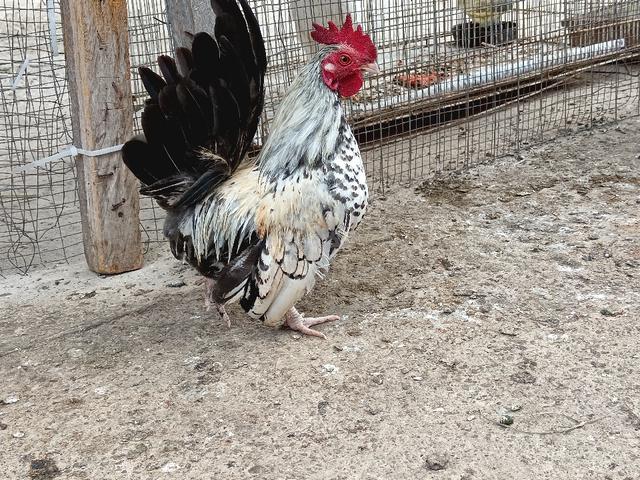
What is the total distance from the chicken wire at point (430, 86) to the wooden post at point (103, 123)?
→ 0.57m

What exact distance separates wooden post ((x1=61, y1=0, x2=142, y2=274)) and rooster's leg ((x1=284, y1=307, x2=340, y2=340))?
4.51 feet

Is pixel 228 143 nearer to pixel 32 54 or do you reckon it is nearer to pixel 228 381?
pixel 228 381

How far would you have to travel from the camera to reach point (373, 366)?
356cm

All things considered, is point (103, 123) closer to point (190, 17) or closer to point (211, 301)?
point (190, 17)

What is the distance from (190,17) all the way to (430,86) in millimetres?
2501

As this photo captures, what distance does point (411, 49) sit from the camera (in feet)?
19.0

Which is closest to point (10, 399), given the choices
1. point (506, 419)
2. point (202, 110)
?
point (202, 110)

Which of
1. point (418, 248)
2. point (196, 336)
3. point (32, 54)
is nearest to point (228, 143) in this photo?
point (196, 336)

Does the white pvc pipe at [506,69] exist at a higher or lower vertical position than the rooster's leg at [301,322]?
higher

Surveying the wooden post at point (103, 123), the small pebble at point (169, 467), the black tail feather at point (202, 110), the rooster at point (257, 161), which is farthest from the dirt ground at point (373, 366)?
the black tail feather at point (202, 110)

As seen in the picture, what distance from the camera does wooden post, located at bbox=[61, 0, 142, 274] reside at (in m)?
4.12

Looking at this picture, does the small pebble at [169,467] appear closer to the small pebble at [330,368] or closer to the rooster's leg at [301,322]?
the small pebble at [330,368]

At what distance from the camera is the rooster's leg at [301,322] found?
3.85m

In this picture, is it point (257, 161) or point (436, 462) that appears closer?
point (436, 462)
